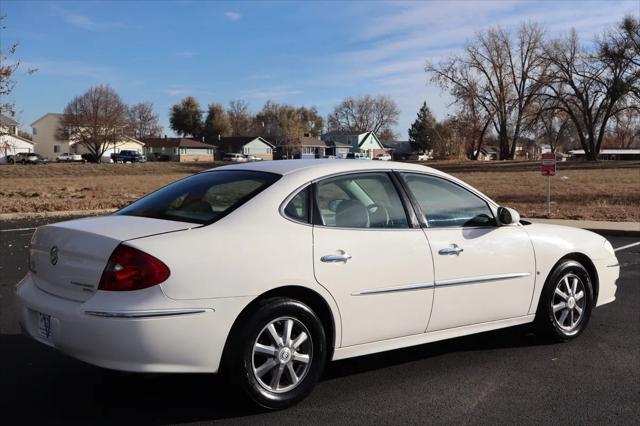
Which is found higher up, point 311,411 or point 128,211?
point 128,211

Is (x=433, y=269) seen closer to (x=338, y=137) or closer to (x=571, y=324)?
(x=571, y=324)

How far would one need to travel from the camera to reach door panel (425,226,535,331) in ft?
14.7

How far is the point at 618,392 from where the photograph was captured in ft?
13.8

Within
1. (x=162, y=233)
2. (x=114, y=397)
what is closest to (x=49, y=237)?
(x=162, y=233)

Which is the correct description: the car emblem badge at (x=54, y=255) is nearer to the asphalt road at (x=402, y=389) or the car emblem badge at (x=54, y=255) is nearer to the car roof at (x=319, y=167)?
the asphalt road at (x=402, y=389)

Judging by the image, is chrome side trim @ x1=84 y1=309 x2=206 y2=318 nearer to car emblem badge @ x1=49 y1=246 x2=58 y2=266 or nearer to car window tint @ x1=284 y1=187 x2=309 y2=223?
car emblem badge @ x1=49 y1=246 x2=58 y2=266

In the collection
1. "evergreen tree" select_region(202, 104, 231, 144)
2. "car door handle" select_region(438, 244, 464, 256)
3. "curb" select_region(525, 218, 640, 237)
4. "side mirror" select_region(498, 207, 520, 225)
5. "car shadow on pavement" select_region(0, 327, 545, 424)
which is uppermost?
"evergreen tree" select_region(202, 104, 231, 144)

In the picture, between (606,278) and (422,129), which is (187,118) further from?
(606,278)

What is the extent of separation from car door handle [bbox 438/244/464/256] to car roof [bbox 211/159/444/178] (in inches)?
24.8

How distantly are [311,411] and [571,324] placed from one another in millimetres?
2665

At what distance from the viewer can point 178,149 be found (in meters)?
105

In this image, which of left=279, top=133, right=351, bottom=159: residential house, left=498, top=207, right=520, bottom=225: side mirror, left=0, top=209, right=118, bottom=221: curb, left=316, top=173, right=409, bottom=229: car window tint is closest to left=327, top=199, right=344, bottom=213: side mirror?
left=316, top=173, right=409, bottom=229: car window tint

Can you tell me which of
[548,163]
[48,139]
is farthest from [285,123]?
[548,163]

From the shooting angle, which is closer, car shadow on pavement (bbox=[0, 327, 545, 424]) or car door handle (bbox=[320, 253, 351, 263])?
car shadow on pavement (bbox=[0, 327, 545, 424])
